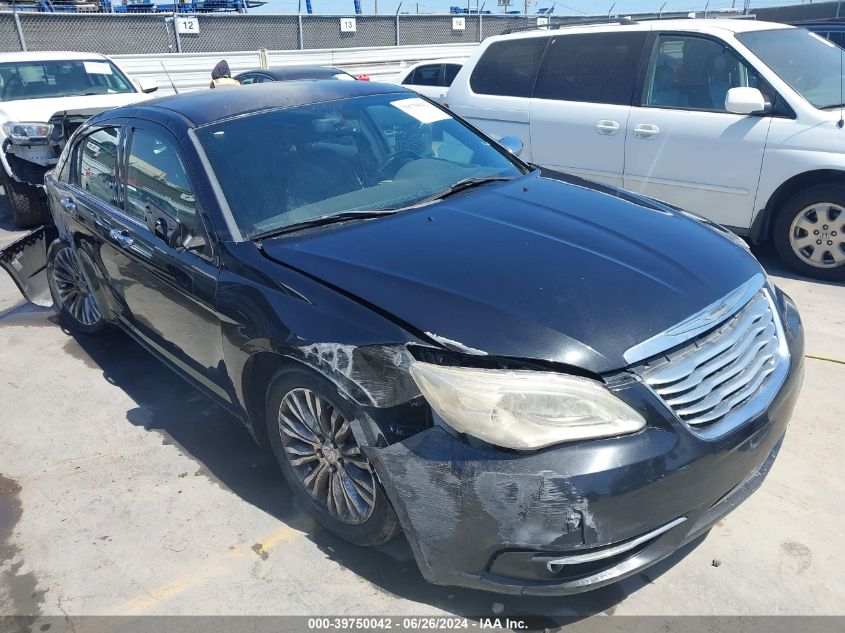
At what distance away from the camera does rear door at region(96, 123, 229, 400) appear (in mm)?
2968

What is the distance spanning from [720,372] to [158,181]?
2648 mm

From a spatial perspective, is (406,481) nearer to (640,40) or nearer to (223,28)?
(640,40)

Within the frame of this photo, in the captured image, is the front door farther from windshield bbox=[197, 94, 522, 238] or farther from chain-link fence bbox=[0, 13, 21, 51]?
chain-link fence bbox=[0, 13, 21, 51]

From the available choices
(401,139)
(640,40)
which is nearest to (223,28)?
(640,40)

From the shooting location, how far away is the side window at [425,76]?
1023cm

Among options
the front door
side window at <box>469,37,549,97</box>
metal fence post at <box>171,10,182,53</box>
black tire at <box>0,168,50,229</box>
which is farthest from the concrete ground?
metal fence post at <box>171,10,182,53</box>

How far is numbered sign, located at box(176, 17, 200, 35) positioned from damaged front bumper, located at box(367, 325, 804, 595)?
17.3 meters

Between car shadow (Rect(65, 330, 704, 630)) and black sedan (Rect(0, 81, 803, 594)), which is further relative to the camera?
car shadow (Rect(65, 330, 704, 630))

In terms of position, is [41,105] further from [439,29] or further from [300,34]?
[439,29]

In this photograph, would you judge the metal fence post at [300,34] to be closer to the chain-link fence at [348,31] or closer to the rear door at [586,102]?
the chain-link fence at [348,31]

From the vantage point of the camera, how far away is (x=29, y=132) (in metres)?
7.39

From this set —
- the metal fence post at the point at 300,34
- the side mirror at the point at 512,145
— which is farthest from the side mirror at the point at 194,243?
the metal fence post at the point at 300,34

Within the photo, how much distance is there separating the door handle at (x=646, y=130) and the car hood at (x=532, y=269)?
271cm

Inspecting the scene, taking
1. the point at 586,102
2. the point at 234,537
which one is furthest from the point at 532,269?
the point at 586,102
